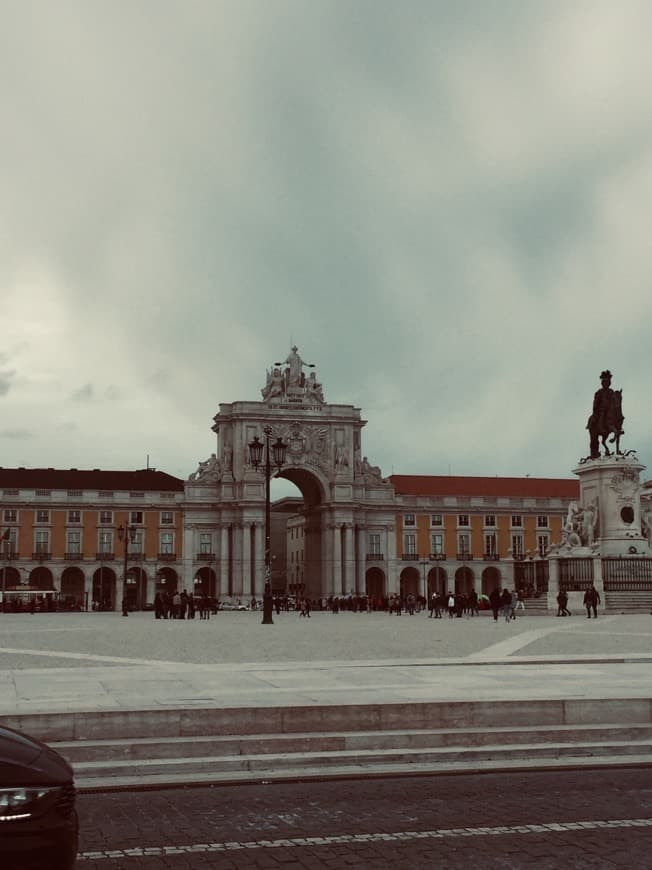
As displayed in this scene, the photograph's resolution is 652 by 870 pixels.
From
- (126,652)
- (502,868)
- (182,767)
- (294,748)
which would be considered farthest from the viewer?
(126,652)

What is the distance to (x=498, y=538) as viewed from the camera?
11381cm

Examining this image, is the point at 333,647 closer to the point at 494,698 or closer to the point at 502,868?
the point at 494,698

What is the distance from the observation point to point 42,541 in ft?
345

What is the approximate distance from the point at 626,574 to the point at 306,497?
68005mm

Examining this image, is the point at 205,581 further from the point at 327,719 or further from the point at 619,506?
the point at 327,719

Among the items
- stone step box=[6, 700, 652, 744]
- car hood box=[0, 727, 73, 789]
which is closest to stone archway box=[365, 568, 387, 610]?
stone step box=[6, 700, 652, 744]

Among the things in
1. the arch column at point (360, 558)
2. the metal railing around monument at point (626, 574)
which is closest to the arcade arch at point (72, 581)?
the arch column at point (360, 558)

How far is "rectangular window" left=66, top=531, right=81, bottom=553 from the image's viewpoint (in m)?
106

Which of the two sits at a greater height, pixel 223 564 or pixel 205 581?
pixel 223 564

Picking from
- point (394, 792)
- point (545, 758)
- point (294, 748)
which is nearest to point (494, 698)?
point (545, 758)

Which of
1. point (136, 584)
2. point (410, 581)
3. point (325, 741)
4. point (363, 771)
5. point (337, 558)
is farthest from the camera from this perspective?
point (410, 581)

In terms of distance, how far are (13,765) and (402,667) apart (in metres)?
13.0

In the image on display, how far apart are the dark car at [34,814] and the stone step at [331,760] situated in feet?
13.6

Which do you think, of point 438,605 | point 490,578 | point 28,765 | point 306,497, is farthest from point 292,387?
point 28,765
